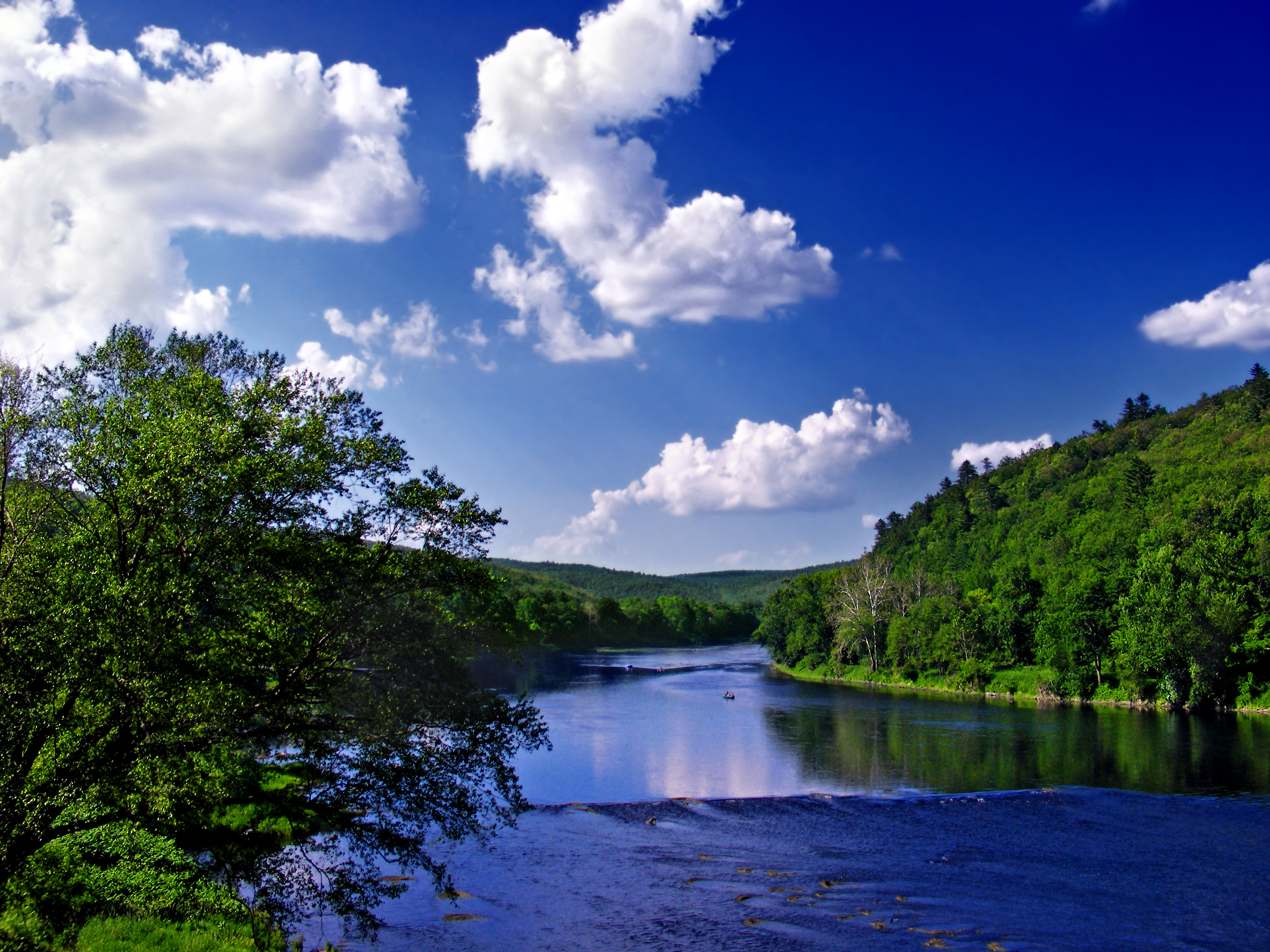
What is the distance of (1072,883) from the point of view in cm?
2761

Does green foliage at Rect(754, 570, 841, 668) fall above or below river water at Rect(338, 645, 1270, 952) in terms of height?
above

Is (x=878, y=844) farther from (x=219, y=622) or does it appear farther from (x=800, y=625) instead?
(x=800, y=625)

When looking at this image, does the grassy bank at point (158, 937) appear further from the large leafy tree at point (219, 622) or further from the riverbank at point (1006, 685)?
the riverbank at point (1006, 685)

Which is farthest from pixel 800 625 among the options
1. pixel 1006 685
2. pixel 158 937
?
pixel 158 937

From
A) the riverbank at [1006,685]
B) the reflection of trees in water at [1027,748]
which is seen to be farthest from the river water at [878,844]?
the riverbank at [1006,685]

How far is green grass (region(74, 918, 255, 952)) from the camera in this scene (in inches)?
687

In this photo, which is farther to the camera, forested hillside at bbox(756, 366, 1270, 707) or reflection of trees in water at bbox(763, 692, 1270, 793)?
forested hillside at bbox(756, 366, 1270, 707)

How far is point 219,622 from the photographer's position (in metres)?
16.5

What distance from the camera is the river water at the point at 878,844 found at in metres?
24.0

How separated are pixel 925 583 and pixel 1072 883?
95342 mm

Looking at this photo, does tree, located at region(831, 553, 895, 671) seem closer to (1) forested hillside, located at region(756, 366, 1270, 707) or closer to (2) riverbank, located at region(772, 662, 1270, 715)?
(1) forested hillside, located at region(756, 366, 1270, 707)

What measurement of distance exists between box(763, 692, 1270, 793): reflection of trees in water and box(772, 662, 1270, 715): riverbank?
2.75m

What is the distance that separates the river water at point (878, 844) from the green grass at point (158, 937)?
395 centimetres

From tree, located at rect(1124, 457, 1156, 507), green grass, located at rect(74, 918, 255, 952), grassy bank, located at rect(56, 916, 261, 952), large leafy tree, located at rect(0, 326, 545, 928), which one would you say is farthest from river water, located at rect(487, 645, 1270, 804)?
tree, located at rect(1124, 457, 1156, 507)
